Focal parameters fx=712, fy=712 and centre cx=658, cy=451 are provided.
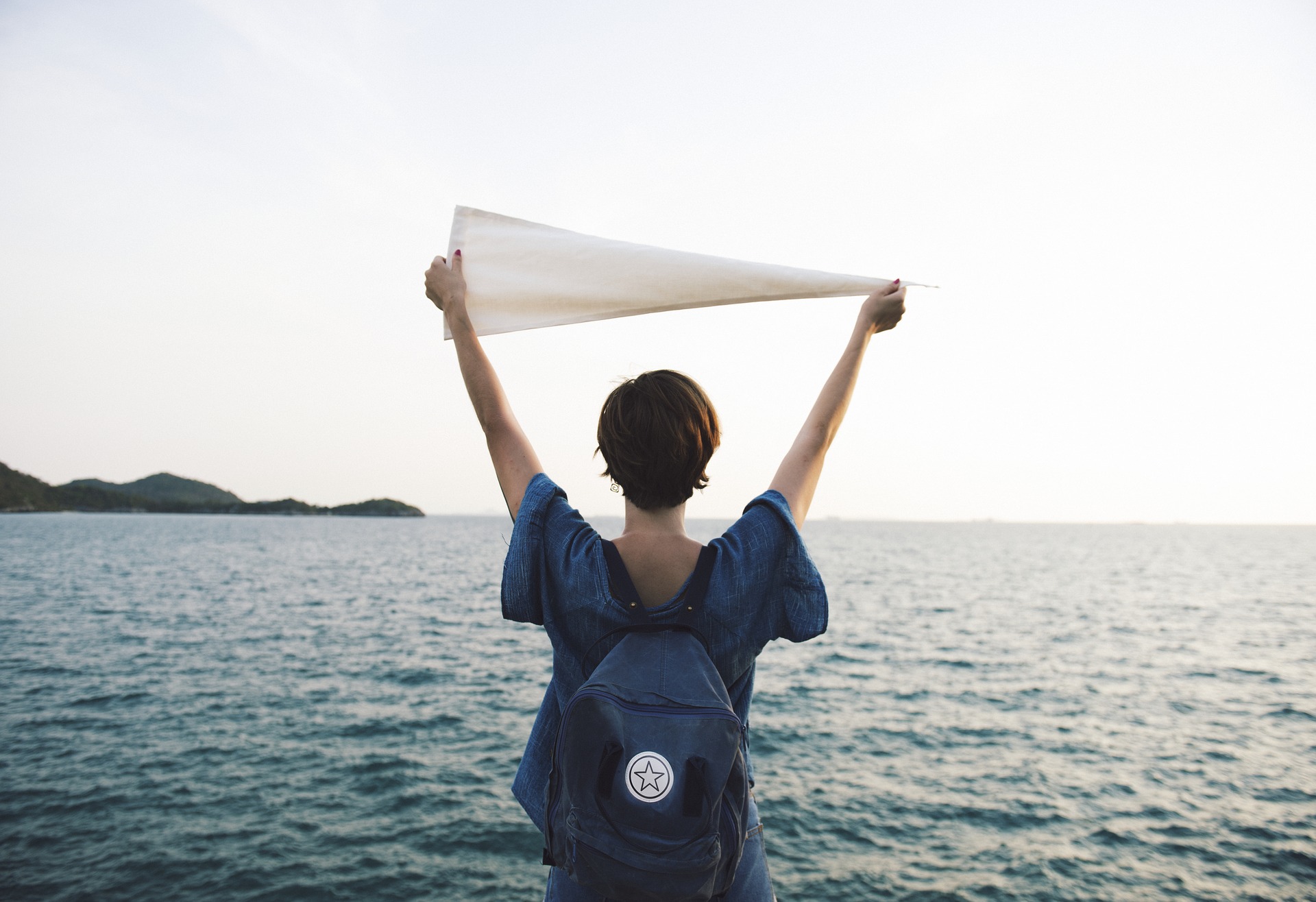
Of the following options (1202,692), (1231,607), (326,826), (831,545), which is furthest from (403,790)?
(831,545)

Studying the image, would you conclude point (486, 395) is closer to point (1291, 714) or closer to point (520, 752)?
point (520, 752)

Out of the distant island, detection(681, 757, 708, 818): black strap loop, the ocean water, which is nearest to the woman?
detection(681, 757, 708, 818): black strap loop

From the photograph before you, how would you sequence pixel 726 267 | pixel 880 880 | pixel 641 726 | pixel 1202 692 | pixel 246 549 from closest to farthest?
pixel 641 726 → pixel 726 267 → pixel 880 880 → pixel 1202 692 → pixel 246 549

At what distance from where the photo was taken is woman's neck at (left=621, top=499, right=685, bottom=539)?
1.59 m

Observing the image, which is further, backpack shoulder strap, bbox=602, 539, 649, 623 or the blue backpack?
backpack shoulder strap, bbox=602, 539, 649, 623

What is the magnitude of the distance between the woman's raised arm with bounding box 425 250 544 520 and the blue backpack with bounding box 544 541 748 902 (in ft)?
1.65

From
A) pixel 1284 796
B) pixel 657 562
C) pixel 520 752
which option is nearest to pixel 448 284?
pixel 657 562

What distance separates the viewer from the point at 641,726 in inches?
52.1

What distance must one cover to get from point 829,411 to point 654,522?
1.89ft

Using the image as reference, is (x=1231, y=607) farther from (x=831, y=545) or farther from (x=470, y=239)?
(x=831, y=545)

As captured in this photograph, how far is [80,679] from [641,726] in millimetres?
21049

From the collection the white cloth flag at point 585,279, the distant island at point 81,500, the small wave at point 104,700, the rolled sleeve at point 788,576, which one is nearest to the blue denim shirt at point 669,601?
the rolled sleeve at point 788,576

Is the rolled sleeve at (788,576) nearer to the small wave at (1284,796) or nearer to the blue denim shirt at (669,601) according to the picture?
the blue denim shirt at (669,601)

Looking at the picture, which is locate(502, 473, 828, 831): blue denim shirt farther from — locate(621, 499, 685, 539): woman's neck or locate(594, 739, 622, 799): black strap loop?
locate(594, 739, 622, 799): black strap loop
